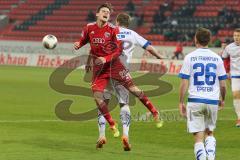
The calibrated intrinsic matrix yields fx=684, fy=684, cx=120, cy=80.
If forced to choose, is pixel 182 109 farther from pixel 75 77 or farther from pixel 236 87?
pixel 75 77

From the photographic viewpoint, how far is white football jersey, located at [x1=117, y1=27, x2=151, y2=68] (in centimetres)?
1234

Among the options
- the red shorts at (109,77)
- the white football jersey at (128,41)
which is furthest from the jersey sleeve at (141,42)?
the red shorts at (109,77)

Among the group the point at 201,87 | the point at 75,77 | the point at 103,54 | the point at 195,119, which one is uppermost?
the point at 103,54

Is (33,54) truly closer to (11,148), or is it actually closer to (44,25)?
(44,25)

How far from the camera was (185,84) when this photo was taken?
9523 mm

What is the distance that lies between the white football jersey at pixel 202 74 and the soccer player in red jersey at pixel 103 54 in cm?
257

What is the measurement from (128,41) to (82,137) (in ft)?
7.16

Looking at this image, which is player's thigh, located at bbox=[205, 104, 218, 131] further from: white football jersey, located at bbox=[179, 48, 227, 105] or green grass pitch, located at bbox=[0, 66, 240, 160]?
green grass pitch, located at bbox=[0, 66, 240, 160]

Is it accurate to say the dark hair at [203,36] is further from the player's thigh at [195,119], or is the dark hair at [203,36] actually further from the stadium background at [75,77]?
the stadium background at [75,77]

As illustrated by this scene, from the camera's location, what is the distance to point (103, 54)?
12.0 m

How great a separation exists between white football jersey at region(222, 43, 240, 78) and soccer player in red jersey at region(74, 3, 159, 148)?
182 inches

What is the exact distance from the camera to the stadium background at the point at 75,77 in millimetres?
12000

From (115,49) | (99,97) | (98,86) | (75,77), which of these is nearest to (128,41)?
(115,49)

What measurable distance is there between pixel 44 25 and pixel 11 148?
40.9 meters
